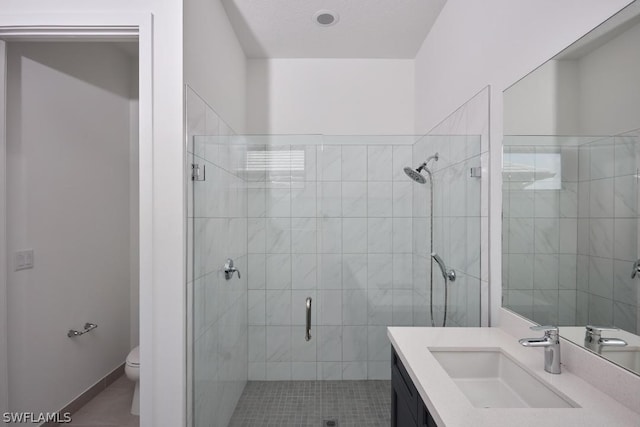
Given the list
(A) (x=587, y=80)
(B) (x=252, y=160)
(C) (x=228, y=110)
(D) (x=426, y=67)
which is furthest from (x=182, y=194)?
(D) (x=426, y=67)

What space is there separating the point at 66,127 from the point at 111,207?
27.9 inches

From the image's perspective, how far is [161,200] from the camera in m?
1.53

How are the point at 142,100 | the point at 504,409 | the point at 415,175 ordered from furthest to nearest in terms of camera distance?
the point at 415,175
the point at 142,100
the point at 504,409

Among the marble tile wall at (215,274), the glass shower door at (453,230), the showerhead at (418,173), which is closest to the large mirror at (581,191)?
the glass shower door at (453,230)

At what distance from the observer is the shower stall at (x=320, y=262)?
1.79m

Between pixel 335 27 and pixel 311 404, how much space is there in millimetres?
2462

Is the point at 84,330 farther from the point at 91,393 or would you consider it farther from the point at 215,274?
the point at 215,274

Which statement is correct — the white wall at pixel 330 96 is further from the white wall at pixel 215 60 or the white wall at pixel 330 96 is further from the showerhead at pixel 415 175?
the showerhead at pixel 415 175

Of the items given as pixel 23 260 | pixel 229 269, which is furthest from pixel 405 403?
pixel 23 260

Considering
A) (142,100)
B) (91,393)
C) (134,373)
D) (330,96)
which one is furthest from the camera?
(330,96)

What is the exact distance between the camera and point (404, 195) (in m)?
1.95

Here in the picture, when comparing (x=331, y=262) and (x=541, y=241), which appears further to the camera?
(x=331, y=262)

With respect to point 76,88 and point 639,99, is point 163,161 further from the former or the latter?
point 639,99

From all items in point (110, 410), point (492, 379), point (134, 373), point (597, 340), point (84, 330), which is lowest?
point (110, 410)
